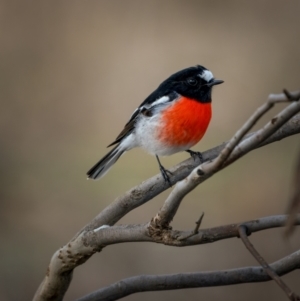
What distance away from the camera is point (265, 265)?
1141mm

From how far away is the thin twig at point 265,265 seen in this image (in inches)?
40.7

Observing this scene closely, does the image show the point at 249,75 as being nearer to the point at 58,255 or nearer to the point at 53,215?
the point at 53,215

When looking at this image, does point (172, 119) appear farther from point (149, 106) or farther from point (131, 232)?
point (131, 232)

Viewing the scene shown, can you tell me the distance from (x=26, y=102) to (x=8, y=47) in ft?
1.55

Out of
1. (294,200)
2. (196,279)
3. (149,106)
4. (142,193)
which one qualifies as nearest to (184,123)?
(149,106)

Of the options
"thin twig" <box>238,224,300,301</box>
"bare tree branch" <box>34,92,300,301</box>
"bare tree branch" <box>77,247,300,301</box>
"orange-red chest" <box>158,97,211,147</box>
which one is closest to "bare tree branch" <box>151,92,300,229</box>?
"bare tree branch" <box>34,92,300,301</box>

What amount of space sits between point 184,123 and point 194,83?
7.8 inches

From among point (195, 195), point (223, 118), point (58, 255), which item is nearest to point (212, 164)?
point (58, 255)

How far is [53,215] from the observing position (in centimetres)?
410

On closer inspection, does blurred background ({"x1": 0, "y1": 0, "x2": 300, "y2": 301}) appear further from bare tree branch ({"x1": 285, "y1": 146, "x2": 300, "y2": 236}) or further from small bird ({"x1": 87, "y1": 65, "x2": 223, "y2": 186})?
bare tree branch ({"x1": 285, "y1": 146, "x2": 300, "y2": 236})

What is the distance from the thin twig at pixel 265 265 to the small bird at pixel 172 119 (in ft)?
3.67

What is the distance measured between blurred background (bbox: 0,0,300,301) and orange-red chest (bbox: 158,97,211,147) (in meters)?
1.47

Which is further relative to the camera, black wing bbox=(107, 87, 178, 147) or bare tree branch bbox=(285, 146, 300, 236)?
black wing bbox=(107, 87, 178, 147)

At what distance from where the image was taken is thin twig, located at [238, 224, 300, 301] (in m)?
1.03
